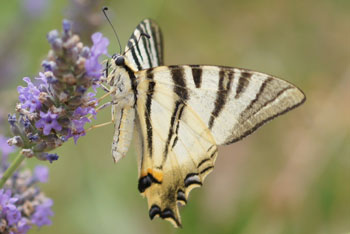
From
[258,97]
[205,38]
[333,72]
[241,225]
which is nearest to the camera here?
[258,97]

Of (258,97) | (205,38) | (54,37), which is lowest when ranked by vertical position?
(258,97)

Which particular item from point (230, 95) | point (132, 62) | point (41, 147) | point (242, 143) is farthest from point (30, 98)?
point (242, 143)

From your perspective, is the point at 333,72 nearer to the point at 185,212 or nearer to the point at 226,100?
the point at 185,212

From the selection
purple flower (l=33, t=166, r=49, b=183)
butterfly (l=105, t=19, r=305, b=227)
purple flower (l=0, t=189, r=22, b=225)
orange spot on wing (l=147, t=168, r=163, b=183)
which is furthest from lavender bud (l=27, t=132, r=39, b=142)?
orange spot on wing (l=147, t=168, r=163, b=183)

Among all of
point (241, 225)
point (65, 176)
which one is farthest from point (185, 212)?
point (65, 176)

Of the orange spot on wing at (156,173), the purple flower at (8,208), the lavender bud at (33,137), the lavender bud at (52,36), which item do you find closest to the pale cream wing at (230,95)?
the orange spot on wing at (156,173)

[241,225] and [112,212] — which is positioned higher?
[112,212]

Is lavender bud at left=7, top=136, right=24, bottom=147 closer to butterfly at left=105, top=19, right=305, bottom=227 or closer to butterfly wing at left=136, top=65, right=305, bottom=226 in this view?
butterfly at left=105, top=19, right=305, bottom=227
